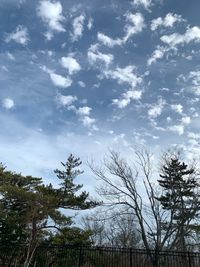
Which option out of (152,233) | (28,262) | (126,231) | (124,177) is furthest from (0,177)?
(126,231)

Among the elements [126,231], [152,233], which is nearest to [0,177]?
[152,233]

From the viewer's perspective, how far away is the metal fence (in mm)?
14484

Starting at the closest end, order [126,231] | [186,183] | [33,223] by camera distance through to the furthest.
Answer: [33,223] → [186,183] → [126,231]

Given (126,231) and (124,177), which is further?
(126,231)

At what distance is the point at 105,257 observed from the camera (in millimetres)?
14945

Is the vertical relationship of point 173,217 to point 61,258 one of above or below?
above

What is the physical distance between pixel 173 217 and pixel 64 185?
7430mm

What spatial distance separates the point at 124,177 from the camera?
20641mm

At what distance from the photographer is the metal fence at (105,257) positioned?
47.5ft

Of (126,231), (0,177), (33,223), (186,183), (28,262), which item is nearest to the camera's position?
(28,262)

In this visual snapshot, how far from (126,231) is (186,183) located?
14.5m

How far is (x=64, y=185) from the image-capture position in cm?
2061

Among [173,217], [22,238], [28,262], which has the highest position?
[173,217]

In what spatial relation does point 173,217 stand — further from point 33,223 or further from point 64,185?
point 33,223
